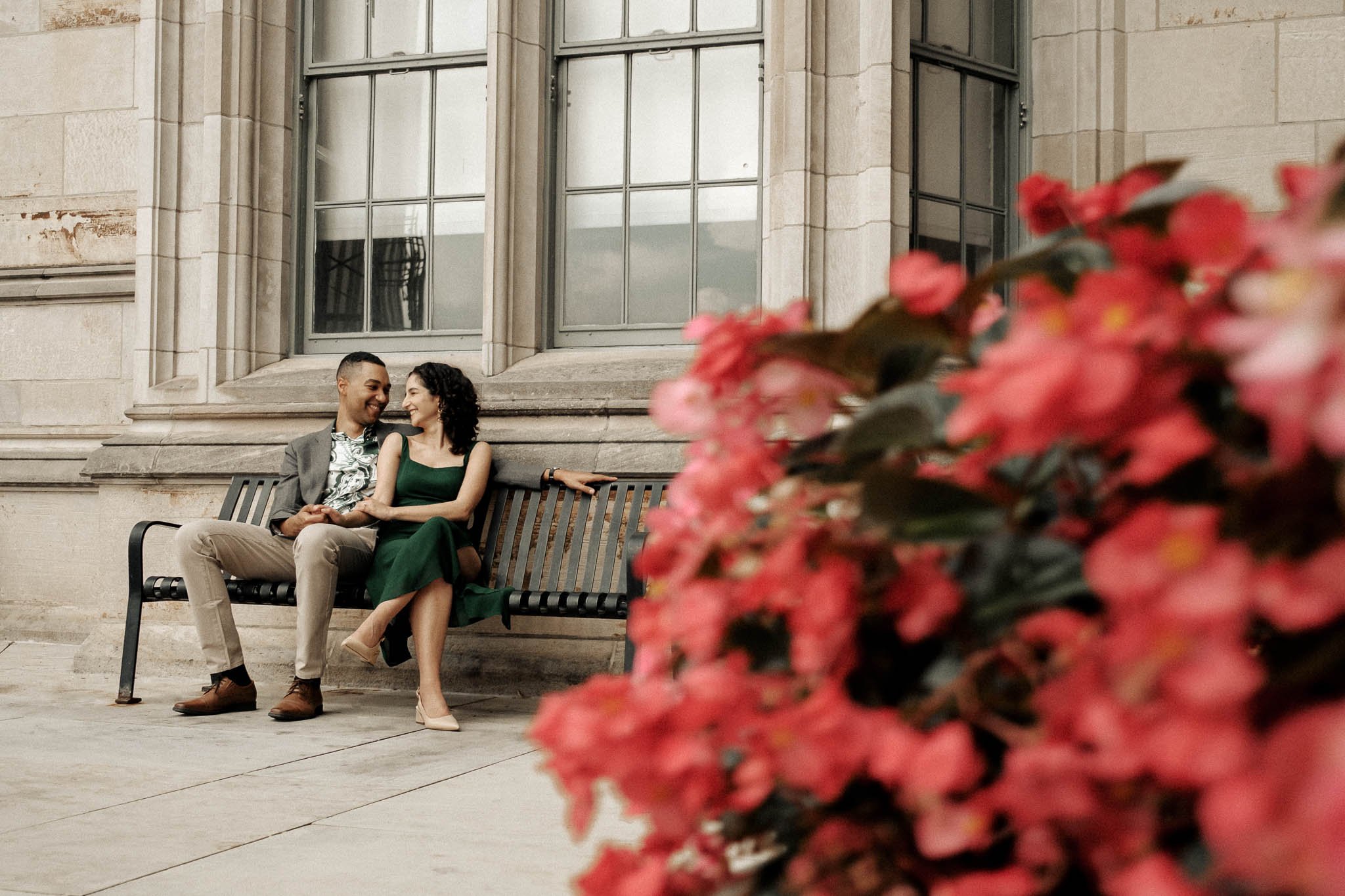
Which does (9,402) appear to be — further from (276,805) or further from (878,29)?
(878,29)

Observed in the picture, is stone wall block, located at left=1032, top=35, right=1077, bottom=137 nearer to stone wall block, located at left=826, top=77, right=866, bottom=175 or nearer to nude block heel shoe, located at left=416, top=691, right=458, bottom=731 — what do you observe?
stone wall block, located at left=826, top=77, right=866, bottom=175

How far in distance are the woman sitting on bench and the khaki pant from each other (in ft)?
0.44

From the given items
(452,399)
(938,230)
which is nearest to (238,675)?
(452,399)

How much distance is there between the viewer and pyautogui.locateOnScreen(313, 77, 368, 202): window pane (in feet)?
21.3

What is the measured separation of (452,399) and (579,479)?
2.09 ft

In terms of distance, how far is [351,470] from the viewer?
540cm

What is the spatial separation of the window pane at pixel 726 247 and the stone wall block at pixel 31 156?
374 cm

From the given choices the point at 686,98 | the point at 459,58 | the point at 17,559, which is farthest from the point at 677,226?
the point at 17,559

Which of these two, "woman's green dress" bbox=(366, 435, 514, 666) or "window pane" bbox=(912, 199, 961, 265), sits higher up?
"window pane" bbox=(912, 199, 961, 265)

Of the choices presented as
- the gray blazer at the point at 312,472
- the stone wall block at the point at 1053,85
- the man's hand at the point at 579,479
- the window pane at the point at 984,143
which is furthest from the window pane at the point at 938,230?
the gray blazer at the point at 312,472

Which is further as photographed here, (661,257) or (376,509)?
(661,257)

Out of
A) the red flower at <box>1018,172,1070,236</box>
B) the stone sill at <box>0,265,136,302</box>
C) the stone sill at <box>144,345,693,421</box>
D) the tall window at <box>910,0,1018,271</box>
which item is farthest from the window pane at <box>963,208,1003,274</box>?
the red flower at <box>1018,172,1070,236</box>

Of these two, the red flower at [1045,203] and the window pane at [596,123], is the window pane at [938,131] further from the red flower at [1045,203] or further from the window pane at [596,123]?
the red flower at [1045,203]

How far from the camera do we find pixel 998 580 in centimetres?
71
